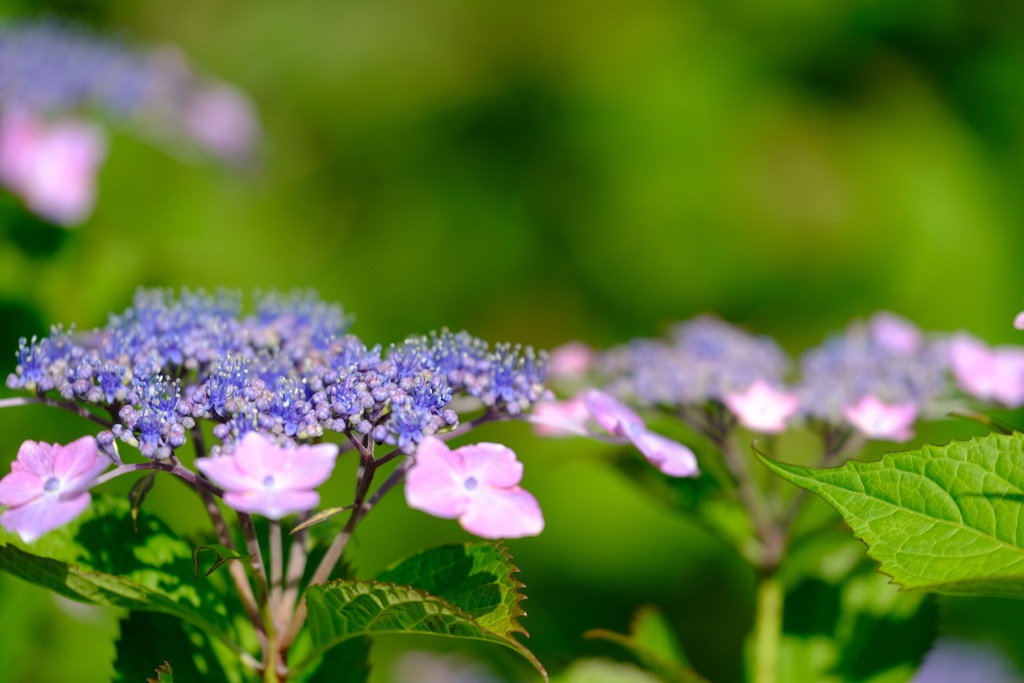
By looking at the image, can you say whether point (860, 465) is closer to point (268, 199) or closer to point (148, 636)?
point (148, 636)

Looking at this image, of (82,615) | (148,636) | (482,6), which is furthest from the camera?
(482,6)

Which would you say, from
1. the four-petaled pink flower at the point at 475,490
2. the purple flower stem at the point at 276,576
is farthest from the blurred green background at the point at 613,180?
the four-petaled pink flower at the point at 475,490

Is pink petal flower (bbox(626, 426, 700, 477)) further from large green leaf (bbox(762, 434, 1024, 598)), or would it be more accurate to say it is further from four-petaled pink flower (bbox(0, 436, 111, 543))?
four-petaled pink flower (bbox(0, 436, 111, 543))

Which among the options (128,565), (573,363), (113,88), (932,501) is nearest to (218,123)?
(113,88)

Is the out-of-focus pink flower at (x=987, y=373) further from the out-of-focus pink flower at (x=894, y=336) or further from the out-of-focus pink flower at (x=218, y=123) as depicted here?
the out-of-focus pink flower at (x=218, y=123)

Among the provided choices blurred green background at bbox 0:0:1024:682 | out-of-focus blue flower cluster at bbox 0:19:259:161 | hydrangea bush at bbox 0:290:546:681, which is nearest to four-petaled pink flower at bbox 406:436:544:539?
hydrangea bush at bbox 0:290:546:681

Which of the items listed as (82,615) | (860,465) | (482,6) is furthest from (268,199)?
(860,465)

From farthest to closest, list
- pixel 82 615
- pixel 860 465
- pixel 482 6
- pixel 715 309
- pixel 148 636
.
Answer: pixel 482 6
pixel 715 309
pixel 82 615
pixel 148 636
pixel 860 465
